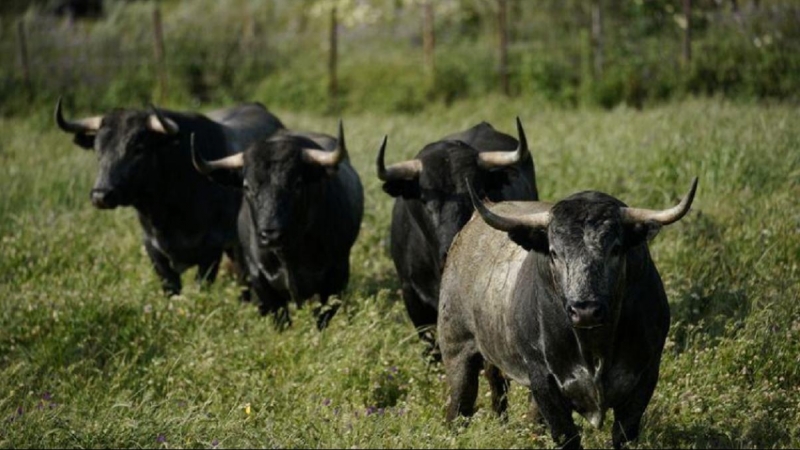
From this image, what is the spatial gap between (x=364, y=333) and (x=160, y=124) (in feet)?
11.2

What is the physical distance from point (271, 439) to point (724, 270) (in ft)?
13.2

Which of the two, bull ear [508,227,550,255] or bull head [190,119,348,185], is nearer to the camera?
bull ear [508,227,550,255]

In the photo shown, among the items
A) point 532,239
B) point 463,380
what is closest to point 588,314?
point 532,239

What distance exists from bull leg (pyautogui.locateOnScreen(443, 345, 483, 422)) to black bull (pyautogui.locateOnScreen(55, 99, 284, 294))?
372 centimetres

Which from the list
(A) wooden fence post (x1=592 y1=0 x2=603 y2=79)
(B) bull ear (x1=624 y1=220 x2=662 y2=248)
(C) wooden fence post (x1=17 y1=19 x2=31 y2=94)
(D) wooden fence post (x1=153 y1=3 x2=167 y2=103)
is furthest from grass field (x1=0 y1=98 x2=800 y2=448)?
(D) wooden fence post (x1=153 y1=3 x2=167 y2=103)

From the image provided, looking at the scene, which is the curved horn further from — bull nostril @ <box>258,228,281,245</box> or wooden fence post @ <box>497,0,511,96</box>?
wooden fence post @ <box>497,0,511,96</box>

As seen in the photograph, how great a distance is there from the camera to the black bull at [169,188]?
10469 mm

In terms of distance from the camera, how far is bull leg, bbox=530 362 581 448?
240 inches

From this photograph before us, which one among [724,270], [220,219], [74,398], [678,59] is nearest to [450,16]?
[678,59]

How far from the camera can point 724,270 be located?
9.09 meters

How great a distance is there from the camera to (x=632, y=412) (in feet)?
20.0

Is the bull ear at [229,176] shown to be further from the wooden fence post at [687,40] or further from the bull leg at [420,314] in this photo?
the wooden fence post at [687,40]

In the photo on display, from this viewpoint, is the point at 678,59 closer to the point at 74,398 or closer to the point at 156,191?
the point at 156,191

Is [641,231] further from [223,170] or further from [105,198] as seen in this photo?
[105,198]
